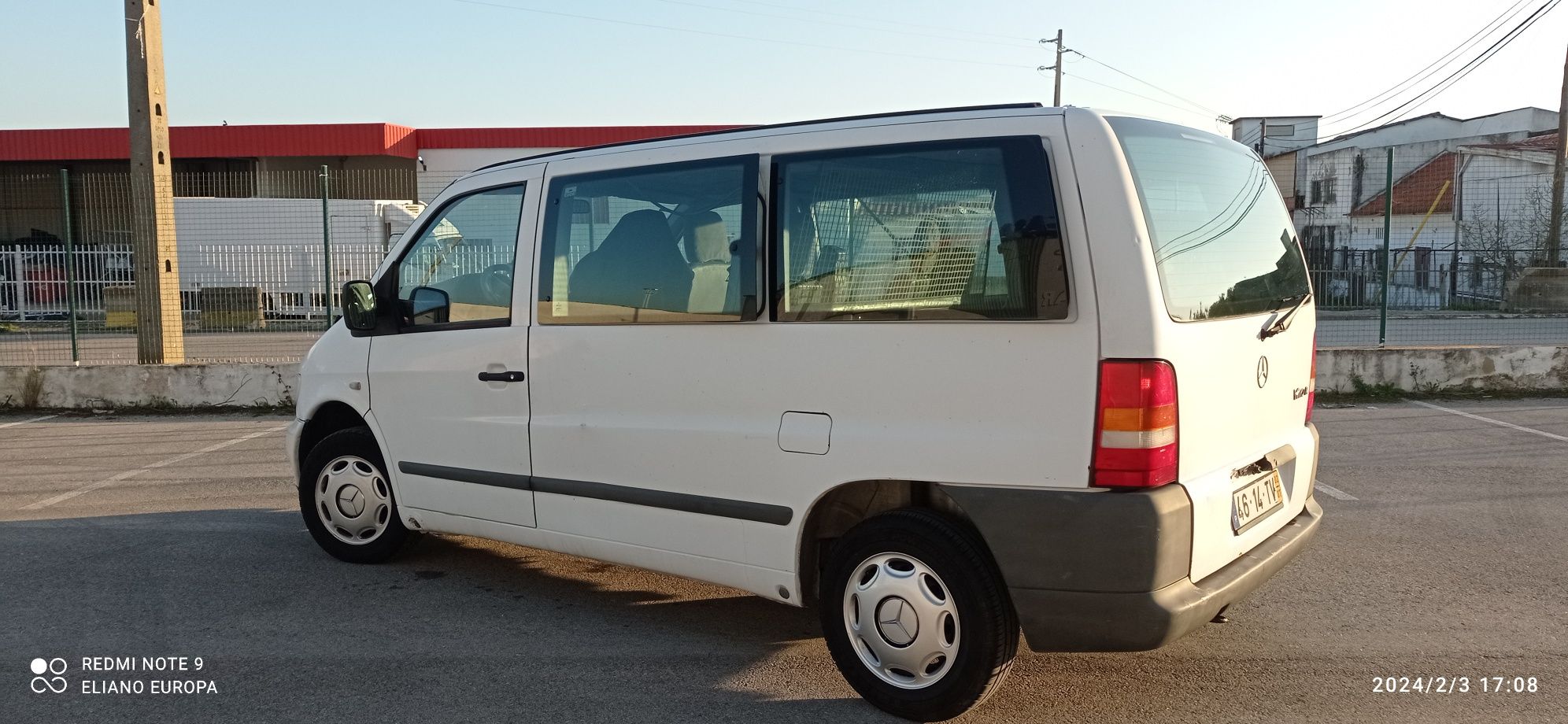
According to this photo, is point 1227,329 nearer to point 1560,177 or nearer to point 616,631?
point 616,631

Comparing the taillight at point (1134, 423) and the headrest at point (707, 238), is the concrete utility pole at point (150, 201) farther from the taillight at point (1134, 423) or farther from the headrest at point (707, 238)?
the taillight at point (1134, 423)

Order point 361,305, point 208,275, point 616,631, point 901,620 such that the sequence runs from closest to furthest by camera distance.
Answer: point 901,620 → point 616,631 → point 361,305 → point 208,275

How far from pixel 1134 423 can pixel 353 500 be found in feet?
12.4

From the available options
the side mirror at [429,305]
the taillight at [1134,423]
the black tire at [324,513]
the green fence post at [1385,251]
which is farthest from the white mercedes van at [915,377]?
the green fence post at [1385,251]

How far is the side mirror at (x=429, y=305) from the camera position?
4.83 metres

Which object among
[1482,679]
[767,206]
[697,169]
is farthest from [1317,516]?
[697,169]

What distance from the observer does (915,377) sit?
3.46m

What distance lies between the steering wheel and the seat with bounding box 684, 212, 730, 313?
94 centimetres

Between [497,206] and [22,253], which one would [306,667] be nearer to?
[497,206]

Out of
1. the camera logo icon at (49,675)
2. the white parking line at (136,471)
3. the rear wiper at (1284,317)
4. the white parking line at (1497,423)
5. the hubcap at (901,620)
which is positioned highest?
the rear wiper at (1284,317)

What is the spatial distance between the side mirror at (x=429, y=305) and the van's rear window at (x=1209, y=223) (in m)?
2.90

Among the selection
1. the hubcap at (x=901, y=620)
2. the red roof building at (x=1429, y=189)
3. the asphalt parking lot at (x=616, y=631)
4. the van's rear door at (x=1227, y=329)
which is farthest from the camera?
the red roof building at (x=1429, y=189)

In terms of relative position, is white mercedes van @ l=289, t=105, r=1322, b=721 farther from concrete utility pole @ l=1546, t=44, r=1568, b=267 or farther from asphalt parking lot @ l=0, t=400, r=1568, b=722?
concrete utility pole @ l=1546, t=44, r=1568, b=267

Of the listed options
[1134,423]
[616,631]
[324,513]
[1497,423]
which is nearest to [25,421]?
[324,513]
